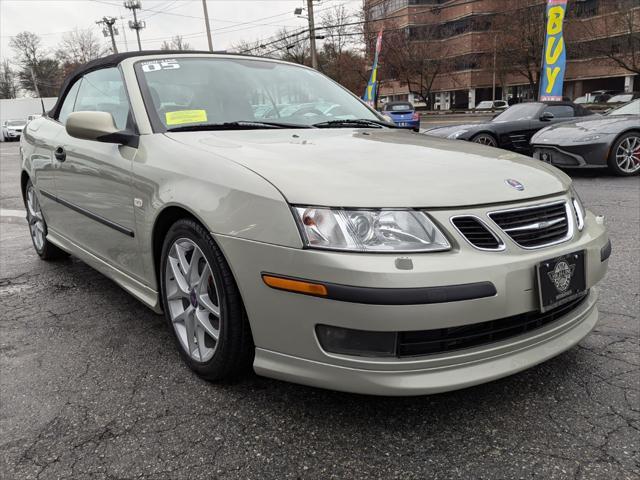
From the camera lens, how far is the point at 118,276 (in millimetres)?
2953

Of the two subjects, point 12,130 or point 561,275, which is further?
point 12,130

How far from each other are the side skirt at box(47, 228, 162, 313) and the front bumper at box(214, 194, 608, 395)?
0.82m

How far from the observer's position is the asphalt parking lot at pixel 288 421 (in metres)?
1.80

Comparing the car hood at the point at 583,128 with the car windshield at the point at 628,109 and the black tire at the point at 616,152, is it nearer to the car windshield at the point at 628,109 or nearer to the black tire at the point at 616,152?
the black tire at the point at 616,152

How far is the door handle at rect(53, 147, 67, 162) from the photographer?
334 cm

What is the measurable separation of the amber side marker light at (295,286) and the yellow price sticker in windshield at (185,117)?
1.17m

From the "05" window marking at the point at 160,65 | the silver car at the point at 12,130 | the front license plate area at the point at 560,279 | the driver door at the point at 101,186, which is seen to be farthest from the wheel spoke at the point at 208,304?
the silver car at the point at 12,130

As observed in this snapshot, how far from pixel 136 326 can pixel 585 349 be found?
7.87 feet

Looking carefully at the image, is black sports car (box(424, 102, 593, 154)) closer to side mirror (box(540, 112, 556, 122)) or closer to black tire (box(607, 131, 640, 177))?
side mirror (box(540, 112, 556, 122))

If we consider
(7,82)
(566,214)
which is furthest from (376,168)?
(7,82)

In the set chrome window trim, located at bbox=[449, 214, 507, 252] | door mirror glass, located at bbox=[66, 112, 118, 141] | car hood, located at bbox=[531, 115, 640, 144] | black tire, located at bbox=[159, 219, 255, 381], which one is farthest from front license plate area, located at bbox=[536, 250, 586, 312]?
car hood, located at bbox=[531, 115, 640, 144]

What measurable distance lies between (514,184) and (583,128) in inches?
278

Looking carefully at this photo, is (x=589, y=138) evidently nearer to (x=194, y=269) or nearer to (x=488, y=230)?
(x=488, y=230)

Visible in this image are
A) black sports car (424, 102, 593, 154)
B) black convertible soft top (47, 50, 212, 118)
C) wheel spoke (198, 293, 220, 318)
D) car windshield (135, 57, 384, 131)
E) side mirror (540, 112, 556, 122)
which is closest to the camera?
wheel spoke (198, 293, 220, 318)
